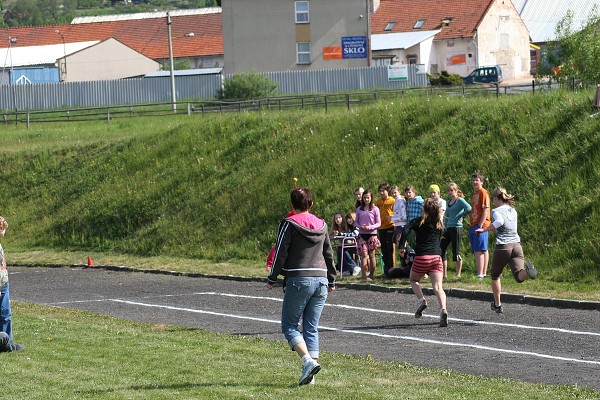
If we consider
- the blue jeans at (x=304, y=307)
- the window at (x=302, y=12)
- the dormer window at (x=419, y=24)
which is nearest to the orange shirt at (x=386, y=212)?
the blue jeans at (x=304, y=307)

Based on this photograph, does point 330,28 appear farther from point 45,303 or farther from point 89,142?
point 45,303

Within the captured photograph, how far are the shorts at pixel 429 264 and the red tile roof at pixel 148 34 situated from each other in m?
83.6

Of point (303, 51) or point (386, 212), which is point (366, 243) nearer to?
point (386, 212)

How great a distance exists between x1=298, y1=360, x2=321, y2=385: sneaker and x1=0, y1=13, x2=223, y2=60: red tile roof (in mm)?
88168

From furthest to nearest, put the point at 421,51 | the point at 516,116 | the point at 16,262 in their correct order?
the point at 421,51, the point at 16,262, the point at 516,116

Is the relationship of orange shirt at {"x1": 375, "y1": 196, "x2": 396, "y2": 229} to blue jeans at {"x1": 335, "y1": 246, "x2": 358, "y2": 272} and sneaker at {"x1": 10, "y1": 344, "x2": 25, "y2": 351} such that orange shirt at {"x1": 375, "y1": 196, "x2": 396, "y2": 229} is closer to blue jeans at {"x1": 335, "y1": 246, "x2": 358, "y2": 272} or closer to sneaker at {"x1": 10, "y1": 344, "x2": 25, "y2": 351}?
blue jeans at {"x1": 335, "y1": 246, "x2": 358, "y2": 272}

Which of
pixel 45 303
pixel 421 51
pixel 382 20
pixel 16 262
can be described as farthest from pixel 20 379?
pixel 382 20

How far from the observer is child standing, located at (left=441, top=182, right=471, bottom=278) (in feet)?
67.8

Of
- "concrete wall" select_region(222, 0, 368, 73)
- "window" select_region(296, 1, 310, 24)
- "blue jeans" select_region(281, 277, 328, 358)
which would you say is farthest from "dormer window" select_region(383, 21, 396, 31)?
"blue jeans" select_region(281, 277, 328, 358)

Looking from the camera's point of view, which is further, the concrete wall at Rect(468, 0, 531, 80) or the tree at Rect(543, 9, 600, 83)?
the concrete wall at Rect(468, 0, 531, 80)

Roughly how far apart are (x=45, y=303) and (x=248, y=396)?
11184 millimetres

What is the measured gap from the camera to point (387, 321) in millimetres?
16312

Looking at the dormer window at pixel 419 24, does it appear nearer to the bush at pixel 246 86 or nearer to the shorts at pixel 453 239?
the bush at pixel 246 86

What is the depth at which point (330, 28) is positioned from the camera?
6581 centimetres
